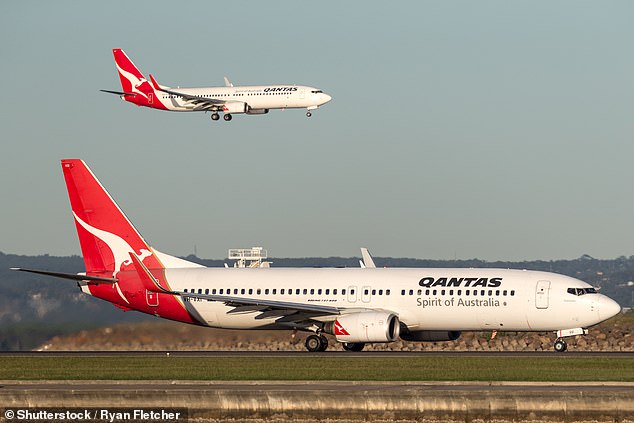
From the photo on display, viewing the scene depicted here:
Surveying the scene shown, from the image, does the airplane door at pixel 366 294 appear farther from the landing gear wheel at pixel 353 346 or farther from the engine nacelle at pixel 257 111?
the engine nacelle at pixel 257 111

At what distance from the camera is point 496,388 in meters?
32.3

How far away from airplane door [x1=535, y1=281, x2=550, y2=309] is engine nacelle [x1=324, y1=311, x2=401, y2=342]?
19.2ft

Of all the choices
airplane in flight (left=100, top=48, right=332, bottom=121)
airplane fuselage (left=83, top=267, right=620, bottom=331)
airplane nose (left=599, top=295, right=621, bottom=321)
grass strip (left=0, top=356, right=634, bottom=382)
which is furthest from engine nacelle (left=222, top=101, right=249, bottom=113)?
grass strip (left=0, top=356, right=634, bottom=382)

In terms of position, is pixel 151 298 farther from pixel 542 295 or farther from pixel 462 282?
pixel 542 295

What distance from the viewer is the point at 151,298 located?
5806 cm

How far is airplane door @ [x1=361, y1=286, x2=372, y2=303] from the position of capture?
2190 inches

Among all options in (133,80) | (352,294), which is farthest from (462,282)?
(133,80)

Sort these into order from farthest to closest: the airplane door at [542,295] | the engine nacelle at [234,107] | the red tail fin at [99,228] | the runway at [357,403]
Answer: the engine nacelle at [234,107], the red tail fin at [99,228], the airplane door at [542,295], the runway at [357,403]

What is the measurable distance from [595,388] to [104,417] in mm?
12157

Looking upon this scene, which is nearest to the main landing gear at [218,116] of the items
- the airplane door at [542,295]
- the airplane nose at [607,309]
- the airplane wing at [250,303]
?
the airplane wing at [250,303]

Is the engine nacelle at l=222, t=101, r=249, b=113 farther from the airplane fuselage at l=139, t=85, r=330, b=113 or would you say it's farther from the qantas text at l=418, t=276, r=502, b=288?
the qantas text at l=418, t=276, r=502, b=288

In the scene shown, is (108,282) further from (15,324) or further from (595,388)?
(595,388)

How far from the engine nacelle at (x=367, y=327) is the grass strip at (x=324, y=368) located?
19.5 feet

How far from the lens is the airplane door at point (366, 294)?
182 feet
